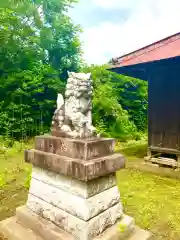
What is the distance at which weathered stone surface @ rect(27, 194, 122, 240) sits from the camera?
2.65m

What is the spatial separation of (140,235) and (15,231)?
180 cm

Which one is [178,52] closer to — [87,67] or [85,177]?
[85,177]

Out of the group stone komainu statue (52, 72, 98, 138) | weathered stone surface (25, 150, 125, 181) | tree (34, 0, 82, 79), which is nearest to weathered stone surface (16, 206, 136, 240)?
weathered stone surface (25, 150, 125, 181)

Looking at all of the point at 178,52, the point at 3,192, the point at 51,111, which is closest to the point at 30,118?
the point at 51,111

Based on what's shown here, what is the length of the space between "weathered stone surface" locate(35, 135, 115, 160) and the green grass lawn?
1636mm

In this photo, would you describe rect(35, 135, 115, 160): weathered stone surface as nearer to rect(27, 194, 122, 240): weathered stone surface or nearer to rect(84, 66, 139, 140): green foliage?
rect(27, 194, 122, 240): weathered stone surface

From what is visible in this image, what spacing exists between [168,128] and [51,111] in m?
7.11

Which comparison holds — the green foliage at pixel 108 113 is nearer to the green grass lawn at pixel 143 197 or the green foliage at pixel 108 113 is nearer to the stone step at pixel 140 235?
the green grass lawn at pixel 143 197

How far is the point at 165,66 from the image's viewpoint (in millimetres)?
7527

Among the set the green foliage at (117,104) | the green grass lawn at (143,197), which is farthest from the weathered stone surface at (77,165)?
the green foliage at (117,104)

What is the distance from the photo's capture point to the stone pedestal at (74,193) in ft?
8.70

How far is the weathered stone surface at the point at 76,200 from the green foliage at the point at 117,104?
905 cm

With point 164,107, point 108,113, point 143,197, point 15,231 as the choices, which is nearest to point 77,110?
point 15,231

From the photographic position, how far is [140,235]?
3156mm
